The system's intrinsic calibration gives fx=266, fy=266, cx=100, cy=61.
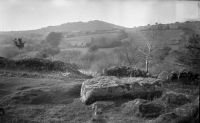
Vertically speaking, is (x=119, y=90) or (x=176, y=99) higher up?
(x=119, y=90)

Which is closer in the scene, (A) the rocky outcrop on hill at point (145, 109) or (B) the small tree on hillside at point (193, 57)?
(A) the rocky outcrop on hill at point (145, 109)

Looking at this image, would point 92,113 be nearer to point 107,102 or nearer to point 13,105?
point 107,102

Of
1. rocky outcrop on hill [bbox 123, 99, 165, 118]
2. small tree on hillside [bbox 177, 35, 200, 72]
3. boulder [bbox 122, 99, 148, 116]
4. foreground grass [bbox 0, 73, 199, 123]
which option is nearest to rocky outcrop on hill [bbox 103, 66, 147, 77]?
small tree on hillside [bbox 177, 35, 200, 72]

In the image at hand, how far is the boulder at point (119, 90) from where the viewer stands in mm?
15000

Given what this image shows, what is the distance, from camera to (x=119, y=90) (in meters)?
15.3

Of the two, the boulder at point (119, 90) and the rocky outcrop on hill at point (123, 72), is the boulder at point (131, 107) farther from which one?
the rocky outcrop on hill at point (123, 72)

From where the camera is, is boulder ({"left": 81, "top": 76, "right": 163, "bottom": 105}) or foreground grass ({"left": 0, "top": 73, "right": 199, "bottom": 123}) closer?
foreground grass ({"left": 0, "top": 73, "right": 199, "bottom": 123})

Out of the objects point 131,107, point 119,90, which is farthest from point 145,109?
point 119,90

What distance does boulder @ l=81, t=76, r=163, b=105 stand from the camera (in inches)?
591

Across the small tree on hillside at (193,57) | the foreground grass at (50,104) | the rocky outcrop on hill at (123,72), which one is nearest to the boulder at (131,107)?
the foreground grass at (50,104)

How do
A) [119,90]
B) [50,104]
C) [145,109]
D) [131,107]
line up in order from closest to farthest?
[145,109], [131,107], [50,104], [119,90]

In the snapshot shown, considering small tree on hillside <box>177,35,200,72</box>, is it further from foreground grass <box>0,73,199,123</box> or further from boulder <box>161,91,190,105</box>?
boulder <box>161,91,190,105</box>

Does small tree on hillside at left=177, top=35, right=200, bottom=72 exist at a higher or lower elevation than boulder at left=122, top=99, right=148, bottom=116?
higher

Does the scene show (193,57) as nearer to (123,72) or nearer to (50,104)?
(123,72)
